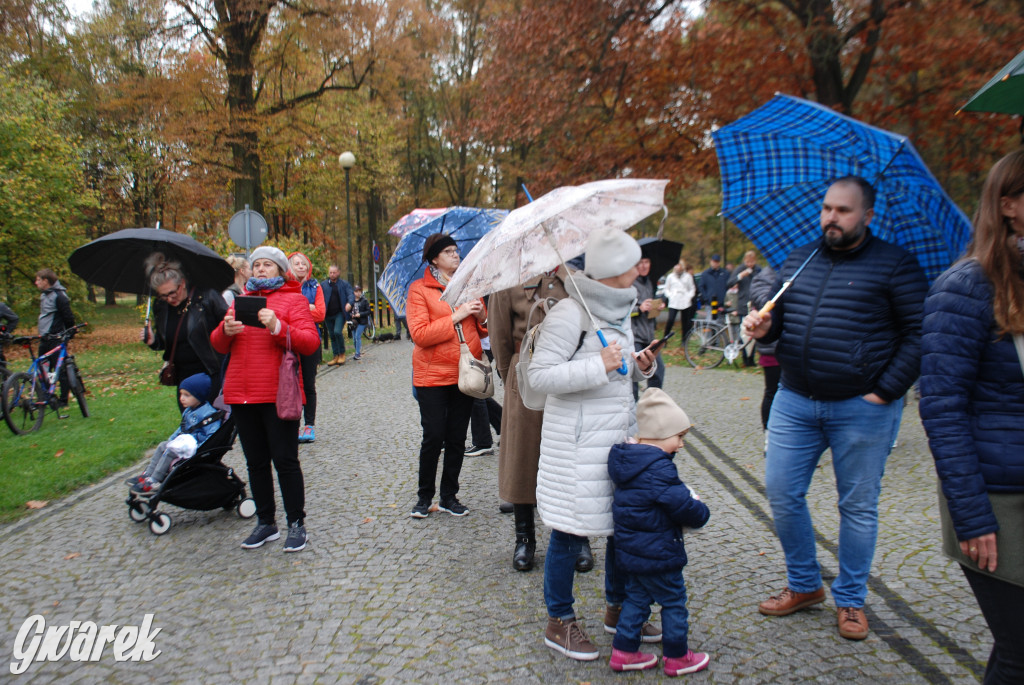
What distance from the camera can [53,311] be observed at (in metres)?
9.54

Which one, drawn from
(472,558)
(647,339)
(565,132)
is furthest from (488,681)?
(565,132)

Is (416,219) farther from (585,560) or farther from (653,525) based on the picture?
(653,525)

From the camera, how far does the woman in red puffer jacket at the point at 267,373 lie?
425cm

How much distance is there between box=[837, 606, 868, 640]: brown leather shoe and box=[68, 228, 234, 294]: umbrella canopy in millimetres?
4433

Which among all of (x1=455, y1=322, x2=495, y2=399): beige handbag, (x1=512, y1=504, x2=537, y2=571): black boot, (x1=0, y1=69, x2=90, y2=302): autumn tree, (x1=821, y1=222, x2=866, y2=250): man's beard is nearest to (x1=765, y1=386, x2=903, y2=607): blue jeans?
(x1=821, y1=222, x2=866, y2=250): man's beard

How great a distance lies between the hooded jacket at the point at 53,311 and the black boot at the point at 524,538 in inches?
326

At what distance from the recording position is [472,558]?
13.9 ft

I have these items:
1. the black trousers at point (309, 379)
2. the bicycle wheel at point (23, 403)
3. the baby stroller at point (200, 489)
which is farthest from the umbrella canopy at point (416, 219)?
the bicycle wheel at point (23, 403)

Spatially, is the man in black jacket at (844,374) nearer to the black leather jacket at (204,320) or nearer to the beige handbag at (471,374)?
the beige handbag at (471,374)

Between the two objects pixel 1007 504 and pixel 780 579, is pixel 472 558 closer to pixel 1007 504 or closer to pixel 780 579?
pixel 780 579

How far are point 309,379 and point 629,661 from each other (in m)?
4.21

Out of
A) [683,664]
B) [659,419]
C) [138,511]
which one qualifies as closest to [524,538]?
[683,664]

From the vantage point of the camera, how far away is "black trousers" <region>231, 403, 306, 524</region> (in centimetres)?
436

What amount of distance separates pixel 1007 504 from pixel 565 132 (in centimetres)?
1562
